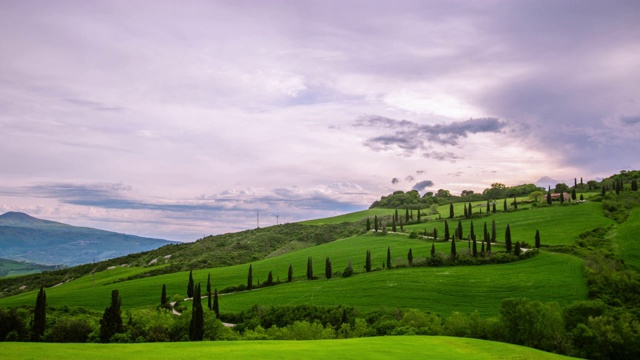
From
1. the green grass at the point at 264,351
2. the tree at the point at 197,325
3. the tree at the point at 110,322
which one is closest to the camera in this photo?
A: the green grass at the point at 264,351

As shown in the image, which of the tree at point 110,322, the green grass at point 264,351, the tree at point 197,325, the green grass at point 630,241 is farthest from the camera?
the green grass at point 630,241

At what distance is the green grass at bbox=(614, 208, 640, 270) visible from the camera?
107 metres

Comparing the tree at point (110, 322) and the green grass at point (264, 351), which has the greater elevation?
the green grass at point (264, 351)

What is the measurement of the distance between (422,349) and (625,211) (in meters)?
150

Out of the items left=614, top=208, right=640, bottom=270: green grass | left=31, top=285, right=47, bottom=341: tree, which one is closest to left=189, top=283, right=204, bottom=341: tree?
left=31, top=285, right=47, bottom=341: tree

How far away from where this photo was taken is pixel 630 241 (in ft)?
385

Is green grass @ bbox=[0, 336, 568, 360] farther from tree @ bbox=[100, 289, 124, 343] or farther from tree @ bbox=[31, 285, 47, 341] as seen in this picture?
tree @ bbox=[31, 285, 47, 341]

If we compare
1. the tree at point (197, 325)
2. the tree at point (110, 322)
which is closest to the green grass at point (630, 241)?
the tree at point (197, 325)

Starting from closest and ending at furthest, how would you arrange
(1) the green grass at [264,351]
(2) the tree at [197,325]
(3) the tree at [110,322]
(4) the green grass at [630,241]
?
(1) the green grass at [264,351] < (3) the tree at [110,322] < (2) the tree at [197,325] < (4) the green grass at [630,241]

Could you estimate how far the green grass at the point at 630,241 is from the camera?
352 feet

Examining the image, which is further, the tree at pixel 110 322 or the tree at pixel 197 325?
the tree at pixel 197 325

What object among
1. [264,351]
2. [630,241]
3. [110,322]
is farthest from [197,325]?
[630,241]

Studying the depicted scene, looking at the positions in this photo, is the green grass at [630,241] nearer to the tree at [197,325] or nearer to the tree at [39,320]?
the tree at [197,325]

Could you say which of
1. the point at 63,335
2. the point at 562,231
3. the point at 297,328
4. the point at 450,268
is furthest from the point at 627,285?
the point at 63,335
